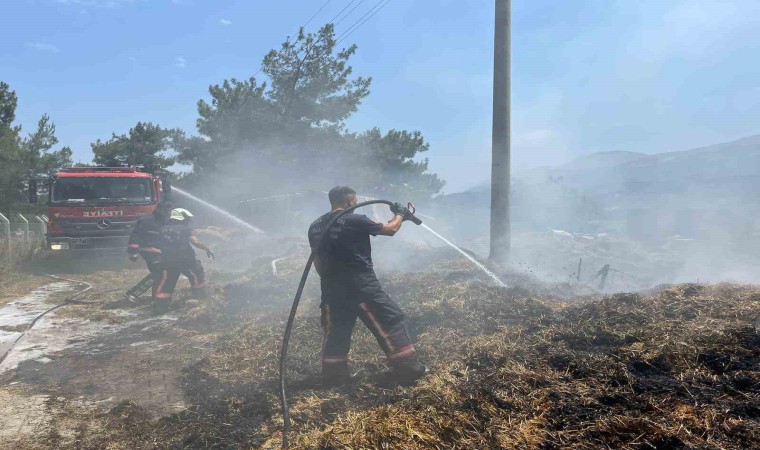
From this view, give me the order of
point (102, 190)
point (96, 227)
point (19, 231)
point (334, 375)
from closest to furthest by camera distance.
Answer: point (334, 375), point (96, 227), point (102, 190), point (19, 231)

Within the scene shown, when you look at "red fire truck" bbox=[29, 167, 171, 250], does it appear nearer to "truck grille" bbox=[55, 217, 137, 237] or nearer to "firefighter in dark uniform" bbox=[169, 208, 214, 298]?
"truck grille" bbox=[55, 217, 137, 237]

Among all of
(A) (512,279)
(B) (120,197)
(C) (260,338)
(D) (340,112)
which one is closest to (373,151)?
(D) (340,112)

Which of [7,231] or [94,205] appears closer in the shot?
[94,205]

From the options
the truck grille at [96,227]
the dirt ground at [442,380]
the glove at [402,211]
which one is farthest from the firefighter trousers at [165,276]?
the glove at [402,211]

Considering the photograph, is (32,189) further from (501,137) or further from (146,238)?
(501,137)

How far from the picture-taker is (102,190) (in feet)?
41.9

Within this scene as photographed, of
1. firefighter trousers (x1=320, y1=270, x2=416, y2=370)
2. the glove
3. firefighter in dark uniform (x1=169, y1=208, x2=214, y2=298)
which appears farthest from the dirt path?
the glove

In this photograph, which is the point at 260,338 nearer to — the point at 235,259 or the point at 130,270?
the point at 130,270

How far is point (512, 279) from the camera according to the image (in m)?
8.75

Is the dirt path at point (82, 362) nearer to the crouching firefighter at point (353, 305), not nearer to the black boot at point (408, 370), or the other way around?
the crouching firefighter at point (353, 305)

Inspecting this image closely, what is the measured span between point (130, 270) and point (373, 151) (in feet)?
45.1

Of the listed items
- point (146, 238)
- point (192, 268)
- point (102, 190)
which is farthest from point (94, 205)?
point (192, 268)

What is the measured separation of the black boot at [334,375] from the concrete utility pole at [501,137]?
6.29m

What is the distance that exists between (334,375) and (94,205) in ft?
35.2
